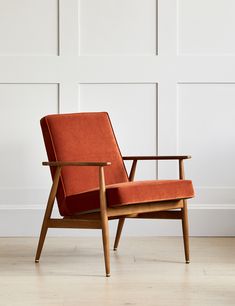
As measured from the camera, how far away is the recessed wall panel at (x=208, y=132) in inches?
195

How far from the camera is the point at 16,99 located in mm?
4961

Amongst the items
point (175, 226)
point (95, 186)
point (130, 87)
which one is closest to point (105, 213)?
point (95, 186)

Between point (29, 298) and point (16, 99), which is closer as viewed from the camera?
point (29, 298)

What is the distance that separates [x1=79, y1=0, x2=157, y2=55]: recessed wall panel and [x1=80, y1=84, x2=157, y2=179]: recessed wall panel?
0.26 m

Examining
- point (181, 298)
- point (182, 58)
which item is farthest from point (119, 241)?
point (181, 298)

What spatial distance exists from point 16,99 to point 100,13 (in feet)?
2.79

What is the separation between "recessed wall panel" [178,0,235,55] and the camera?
4969 mm

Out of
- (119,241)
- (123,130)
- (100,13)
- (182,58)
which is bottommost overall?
(119,241)

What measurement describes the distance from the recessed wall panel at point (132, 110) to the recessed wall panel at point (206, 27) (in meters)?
0.41

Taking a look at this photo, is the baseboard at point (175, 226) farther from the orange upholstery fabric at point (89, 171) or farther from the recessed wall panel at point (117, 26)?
the recessed wall panel at point (117, 26)

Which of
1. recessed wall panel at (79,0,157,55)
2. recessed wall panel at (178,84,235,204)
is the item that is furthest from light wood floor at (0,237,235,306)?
recessed wall panel at (79,0,157,55)

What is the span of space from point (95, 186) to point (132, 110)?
1.03 meters

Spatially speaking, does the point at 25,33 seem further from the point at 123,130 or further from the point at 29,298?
the point at 29,298

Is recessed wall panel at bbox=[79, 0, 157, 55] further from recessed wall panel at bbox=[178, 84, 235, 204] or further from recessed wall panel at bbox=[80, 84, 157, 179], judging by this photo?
Result: recessed wall panel at bbox=[178, 84, 235, 204]
